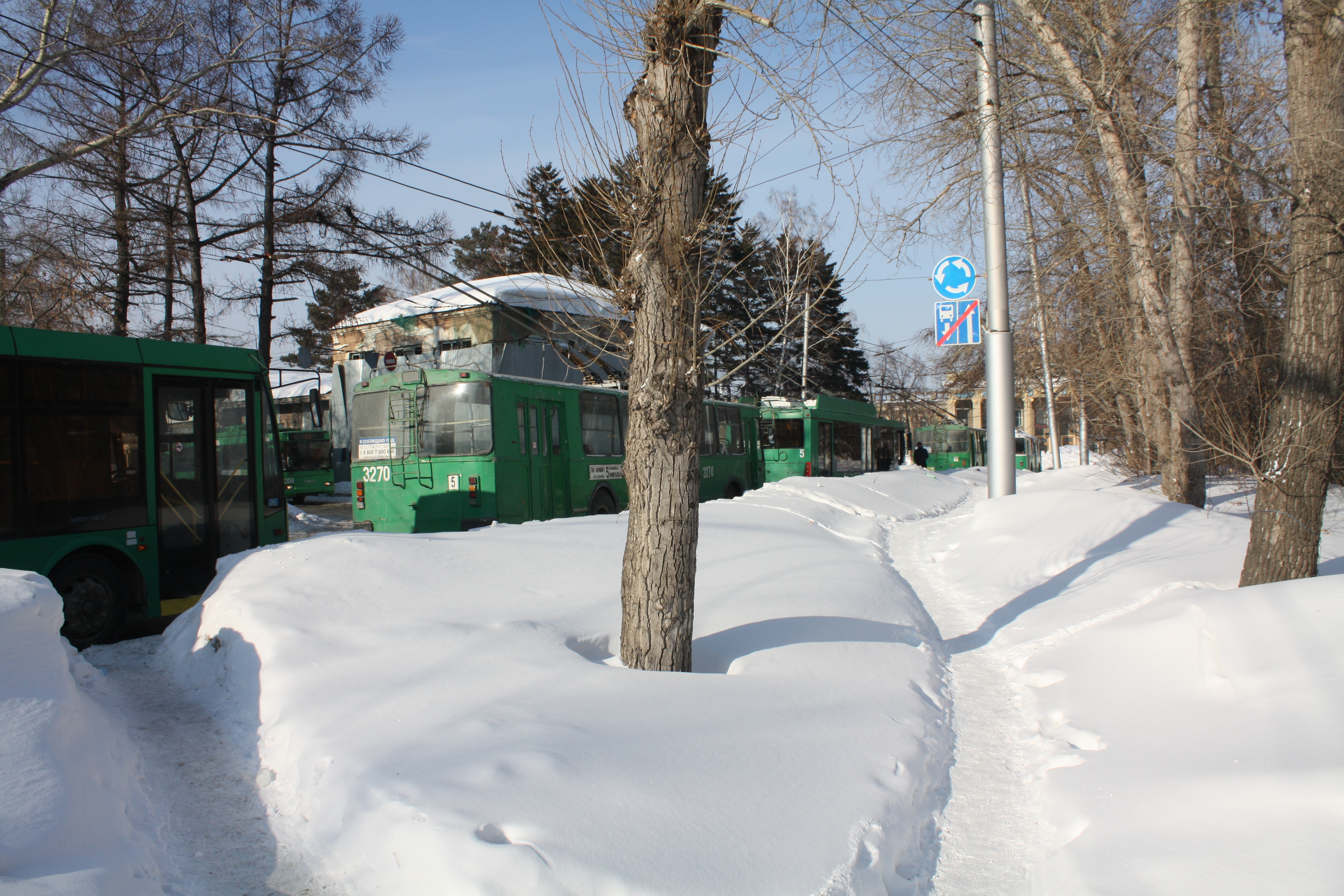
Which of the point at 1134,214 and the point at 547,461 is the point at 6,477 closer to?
the point at 547,461

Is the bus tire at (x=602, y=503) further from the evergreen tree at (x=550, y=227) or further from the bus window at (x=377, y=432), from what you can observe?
the evergreen tree at (x=550, y=227)

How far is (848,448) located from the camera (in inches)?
1045

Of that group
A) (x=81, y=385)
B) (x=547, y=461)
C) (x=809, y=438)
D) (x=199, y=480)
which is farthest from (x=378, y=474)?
(x=809, y=438)

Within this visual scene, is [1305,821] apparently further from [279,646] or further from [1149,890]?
[279,646]

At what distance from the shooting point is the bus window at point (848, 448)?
84.3ft

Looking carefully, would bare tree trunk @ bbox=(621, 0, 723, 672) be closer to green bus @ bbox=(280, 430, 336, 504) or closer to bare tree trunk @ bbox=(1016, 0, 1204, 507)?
bare tree trunk @ bbox=(1016, 0, 1204, 507)

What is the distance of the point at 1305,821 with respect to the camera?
294 cm

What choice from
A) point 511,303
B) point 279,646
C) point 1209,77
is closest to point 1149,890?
point 279,646

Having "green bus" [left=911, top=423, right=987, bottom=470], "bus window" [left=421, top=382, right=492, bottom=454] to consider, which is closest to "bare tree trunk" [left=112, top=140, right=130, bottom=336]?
"bus window" [left=421, top=382, right=492, bottom=454]

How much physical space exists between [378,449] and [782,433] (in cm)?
1403

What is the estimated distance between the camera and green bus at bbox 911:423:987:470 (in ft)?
139

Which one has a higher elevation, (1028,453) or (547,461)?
(547,461)

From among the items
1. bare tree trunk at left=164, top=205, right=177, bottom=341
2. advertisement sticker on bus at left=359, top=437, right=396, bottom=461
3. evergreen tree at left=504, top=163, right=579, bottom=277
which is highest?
bare tree trunk at left=164, top=205, right=177, bottom=341

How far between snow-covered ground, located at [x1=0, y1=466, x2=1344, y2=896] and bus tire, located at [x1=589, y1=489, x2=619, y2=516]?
7.98m
